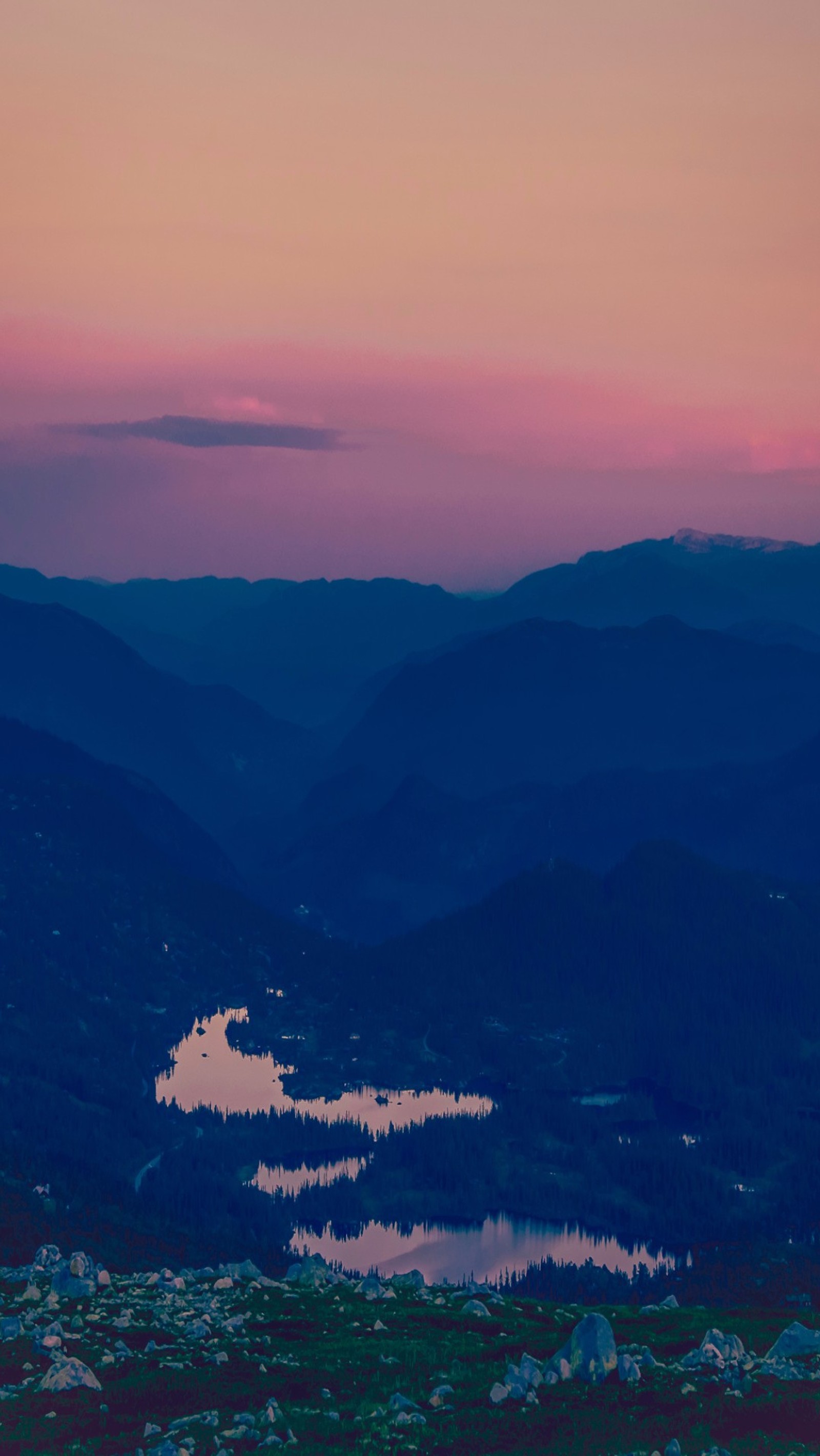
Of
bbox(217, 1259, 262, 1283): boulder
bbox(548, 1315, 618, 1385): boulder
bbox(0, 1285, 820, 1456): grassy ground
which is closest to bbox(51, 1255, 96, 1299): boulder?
bbox(0, 1285, 820, 1456): grassy ground

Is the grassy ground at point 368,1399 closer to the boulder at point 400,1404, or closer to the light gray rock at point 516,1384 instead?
the light gray rock at point 516,1384

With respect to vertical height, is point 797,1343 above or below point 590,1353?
above

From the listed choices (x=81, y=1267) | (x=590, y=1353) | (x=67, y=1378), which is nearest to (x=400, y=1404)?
(x=590, y=1353)

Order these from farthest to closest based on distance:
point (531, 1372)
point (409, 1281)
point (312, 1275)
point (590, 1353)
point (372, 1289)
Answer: point (409, 1281)
point (312, 1275)
point (372, 1289)
point (590, 1353)
point (531, 1372)

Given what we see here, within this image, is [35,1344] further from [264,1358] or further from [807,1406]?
[807,1406]

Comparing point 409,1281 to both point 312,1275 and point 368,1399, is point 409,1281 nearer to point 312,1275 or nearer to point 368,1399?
point 312,1275

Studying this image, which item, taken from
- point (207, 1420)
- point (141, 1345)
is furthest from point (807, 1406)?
point (141, 1345)

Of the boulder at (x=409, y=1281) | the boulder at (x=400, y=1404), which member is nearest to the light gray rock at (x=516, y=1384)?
the boulder at (x=400, y=1404)

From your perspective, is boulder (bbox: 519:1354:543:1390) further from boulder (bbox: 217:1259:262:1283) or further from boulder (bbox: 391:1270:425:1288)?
boulder (bbox: 217:1259:262:1283)
